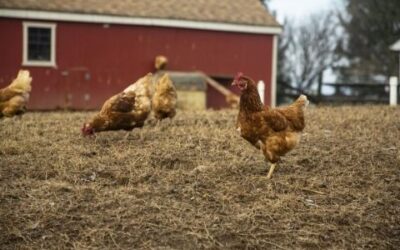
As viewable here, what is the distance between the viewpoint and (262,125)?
6.57 meters

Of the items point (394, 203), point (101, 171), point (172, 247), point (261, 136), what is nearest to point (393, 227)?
point (394, 203)

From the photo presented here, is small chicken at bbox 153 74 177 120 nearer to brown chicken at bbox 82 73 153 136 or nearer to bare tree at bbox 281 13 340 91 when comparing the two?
brown chicken at bbox 82 73 153 136

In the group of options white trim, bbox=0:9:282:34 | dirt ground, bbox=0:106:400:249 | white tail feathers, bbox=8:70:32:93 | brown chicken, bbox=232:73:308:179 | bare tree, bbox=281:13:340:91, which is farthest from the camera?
bare tree, bbox=281:13:340:91

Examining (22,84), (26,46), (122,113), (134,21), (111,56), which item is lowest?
(122,113)

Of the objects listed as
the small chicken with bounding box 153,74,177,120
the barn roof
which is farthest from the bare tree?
the small chicken with bounding box 153,74,177,120

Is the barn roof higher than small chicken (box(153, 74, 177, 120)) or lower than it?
higher

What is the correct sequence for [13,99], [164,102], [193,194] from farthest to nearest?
[13,99] < [164,102] < [193,194]

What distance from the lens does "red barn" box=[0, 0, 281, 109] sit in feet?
65.7

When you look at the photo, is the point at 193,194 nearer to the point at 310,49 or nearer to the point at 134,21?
the point at 134,21

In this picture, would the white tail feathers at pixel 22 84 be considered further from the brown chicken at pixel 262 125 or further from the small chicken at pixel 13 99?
the brown chicken at pixel 262 125

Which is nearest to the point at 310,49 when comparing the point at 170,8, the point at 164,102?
the point at 170,8

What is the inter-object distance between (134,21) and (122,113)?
42.4 ft

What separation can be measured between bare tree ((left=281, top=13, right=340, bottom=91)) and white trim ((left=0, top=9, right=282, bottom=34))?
28.0 m

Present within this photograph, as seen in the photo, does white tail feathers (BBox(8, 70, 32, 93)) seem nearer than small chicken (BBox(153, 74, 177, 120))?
No
